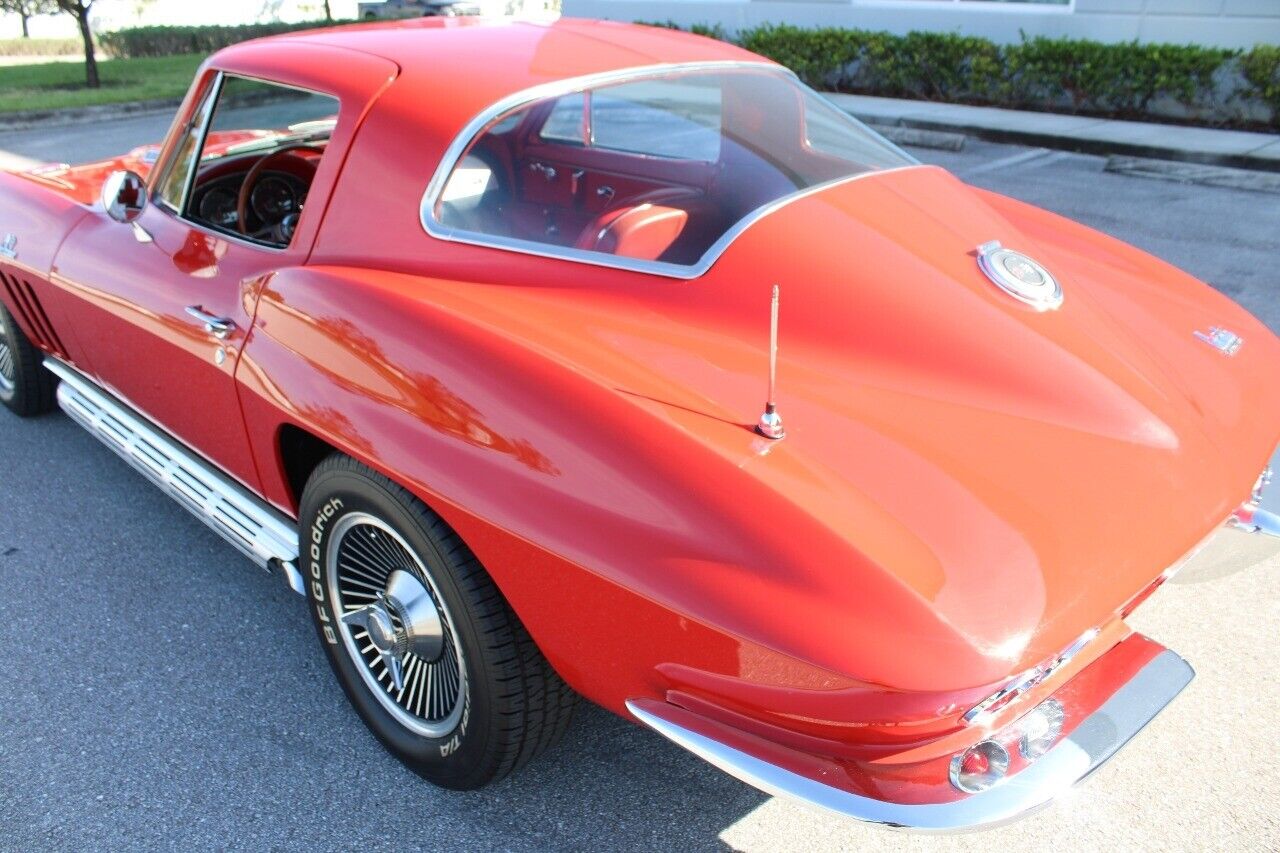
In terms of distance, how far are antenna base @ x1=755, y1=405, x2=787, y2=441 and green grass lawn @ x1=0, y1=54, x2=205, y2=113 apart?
13175mm

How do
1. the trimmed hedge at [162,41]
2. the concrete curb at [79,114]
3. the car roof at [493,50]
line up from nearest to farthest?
the car roof at [493,50]
the concrete curb at [79,114]
the trimmed hedge at [162,41]

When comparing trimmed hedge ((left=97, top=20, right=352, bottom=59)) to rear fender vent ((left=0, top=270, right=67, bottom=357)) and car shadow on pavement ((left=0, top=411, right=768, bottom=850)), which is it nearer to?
rear fender vent ((left=0, top=270, right=67, bottom=357))

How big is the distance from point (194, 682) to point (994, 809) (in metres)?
2.12

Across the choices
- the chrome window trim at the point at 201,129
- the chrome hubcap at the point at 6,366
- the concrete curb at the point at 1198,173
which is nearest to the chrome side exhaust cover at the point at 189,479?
the chrome hubcap at the point at 6,366

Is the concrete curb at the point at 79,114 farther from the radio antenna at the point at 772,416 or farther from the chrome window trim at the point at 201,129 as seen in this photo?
the radio antenna at the point at 772,416

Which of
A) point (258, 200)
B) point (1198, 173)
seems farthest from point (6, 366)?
point (1198, 173)

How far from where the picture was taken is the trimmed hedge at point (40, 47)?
23.5 m

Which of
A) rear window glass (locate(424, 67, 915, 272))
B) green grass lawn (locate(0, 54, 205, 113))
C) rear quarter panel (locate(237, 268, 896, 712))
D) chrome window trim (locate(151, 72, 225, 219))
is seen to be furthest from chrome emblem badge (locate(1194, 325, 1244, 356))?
green grass lawn (locate(0, 54, 205, 113))

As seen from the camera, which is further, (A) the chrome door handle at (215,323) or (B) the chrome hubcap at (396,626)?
(A) the chrome door handle at (215,323)

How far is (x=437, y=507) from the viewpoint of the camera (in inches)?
82.7

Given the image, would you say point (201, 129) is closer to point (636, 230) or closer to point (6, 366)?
point (636, 230)

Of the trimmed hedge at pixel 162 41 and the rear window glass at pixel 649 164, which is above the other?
the rear window glass at pixel 649 164

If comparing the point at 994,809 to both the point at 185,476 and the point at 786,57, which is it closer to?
the point at 185,476

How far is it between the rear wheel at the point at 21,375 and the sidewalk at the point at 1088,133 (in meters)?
8.59
